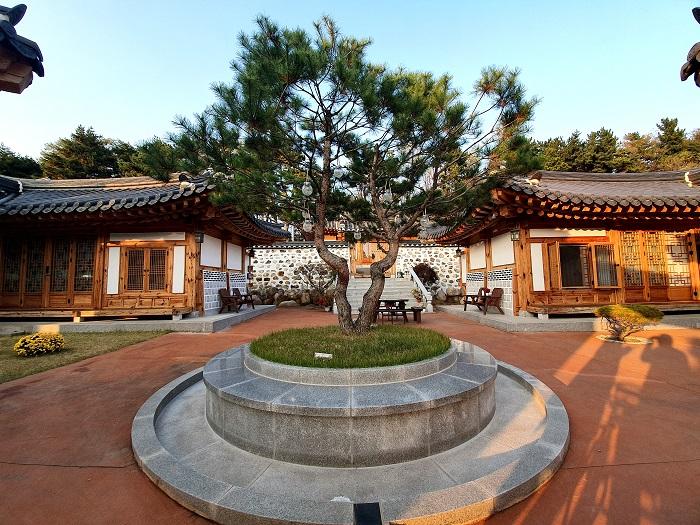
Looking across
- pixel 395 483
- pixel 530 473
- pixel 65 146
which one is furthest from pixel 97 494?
pixel 65 146

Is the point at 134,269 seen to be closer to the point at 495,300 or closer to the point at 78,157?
the point at 495,300

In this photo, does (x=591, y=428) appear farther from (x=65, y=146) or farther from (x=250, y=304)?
(x=65, y=146)

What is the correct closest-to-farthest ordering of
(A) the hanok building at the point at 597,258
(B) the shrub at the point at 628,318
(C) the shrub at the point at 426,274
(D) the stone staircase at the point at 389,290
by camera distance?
(B) the shrub at the point at 628,318, (A) the hanok building at the point at 597,258, (D) the stone staircase at the point at 389,290, (C) the shrub at the point at 426,274

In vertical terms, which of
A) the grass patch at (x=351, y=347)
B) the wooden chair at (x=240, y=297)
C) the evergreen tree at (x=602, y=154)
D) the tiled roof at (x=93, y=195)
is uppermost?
the evergreen tree at (x=602, y=154)

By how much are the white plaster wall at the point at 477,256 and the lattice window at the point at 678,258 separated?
184 inches

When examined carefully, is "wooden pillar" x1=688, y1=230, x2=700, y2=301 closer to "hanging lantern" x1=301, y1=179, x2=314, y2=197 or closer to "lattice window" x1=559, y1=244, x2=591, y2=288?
"lattice window" x1=559, y1=244, x2=591, y2=288

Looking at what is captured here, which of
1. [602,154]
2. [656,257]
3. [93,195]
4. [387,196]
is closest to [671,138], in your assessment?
[602,154]

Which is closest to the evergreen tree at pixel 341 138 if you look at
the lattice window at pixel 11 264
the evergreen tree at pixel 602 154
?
the lattice window at pixel 11 264

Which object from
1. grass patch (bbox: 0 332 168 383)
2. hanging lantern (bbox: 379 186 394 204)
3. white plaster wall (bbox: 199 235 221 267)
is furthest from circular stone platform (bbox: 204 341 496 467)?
white plaster wall (bbox: 199 235 221 267)

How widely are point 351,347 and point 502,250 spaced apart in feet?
25.7

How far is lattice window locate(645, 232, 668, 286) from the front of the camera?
28.5ft

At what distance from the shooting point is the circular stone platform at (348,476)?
1808 mm

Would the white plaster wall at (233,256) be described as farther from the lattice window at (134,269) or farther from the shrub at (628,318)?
the shrub at (628,318)

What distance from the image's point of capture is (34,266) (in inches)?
351
